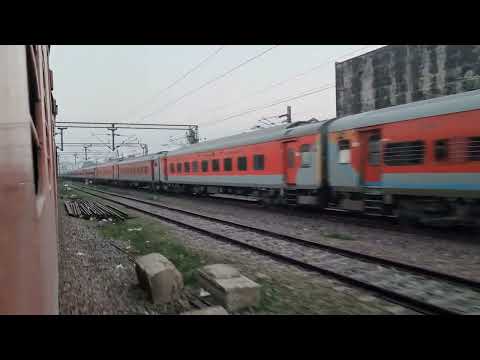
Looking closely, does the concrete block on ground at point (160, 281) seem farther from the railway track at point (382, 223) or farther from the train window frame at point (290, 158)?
the train window frame at point (290, 158)

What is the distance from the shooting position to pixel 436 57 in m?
29.6

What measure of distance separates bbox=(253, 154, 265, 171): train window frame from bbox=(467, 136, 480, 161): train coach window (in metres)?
7.66

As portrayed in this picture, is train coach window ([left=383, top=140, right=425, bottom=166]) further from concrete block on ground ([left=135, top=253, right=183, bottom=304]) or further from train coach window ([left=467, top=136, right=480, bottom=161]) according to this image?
concrete block on ground ([left=135, top=253, right=183, bottom=304])

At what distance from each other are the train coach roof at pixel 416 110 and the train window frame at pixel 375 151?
1.37 feet

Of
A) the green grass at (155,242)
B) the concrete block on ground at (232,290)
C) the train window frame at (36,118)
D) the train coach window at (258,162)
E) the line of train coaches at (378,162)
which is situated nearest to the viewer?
the train window frame at (36,118)

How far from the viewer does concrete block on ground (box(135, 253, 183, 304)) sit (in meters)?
4.49

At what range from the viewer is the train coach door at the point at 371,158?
30.4ft

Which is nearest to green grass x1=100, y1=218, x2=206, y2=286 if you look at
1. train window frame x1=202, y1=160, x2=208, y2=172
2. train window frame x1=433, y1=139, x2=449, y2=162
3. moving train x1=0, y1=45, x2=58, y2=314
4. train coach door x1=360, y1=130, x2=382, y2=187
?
moving train x1=0, y1=45, x2=58, y2=314

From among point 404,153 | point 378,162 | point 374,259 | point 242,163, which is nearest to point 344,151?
point 378,162

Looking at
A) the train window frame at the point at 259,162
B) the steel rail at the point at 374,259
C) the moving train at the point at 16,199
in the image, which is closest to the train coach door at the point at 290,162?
the train window frame at the point at 259,162

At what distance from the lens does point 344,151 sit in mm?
10227

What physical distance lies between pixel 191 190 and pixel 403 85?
24.3 meters

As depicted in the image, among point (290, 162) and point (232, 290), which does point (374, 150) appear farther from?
point (232, 290)
